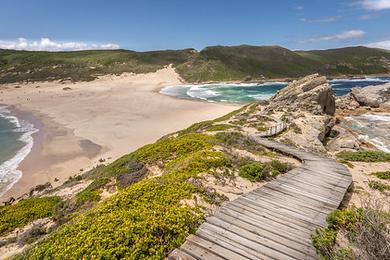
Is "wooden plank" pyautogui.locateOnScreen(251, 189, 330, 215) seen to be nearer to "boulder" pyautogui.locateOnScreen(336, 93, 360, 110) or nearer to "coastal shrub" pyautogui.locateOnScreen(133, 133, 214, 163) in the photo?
"coastal shrub" pyautogui.locateOnScreen(133, 133, 214, 163)

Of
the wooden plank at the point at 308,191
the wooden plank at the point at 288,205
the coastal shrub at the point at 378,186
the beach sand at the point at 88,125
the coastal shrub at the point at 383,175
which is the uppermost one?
the wooden plank at the point at 288,205

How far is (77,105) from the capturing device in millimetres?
53469

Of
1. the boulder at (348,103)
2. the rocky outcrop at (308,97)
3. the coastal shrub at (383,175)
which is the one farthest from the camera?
the boulder at (348,103)

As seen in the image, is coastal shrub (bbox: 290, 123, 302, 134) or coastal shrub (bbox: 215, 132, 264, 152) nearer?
coastal shrub (bbox: 215, 132, 264, 152)

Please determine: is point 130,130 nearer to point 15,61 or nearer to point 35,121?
point 35,121

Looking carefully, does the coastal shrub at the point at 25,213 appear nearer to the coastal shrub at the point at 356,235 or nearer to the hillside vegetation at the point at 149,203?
the hillside vegetation at the point at 149,203

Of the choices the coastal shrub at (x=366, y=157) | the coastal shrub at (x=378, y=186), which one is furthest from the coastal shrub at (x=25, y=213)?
the coastal shrub at (x=366, y=157)

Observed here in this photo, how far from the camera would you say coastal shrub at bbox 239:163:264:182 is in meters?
11.5

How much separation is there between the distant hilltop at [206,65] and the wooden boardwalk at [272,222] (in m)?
90.5

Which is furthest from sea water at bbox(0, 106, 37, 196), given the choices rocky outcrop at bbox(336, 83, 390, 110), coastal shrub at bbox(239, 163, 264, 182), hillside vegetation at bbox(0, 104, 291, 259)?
rocky outcrop at bbox(336, 83, 390, 110)

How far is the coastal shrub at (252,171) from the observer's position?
11.5 m

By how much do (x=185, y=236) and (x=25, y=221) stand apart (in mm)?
8312

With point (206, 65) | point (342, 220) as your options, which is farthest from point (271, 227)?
point (206, 65)

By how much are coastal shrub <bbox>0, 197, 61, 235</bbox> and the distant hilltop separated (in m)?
88.1
